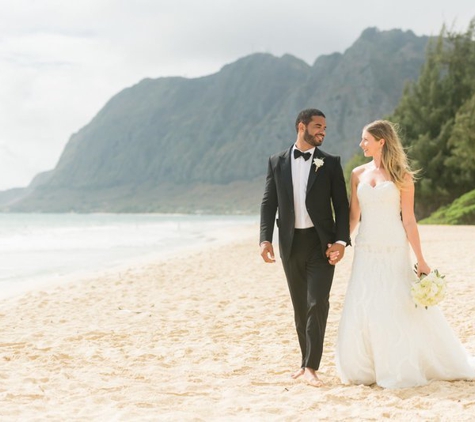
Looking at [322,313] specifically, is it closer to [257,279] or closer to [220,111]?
[257,279]

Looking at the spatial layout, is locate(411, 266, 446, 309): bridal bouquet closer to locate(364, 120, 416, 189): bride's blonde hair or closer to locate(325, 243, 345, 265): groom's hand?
locate(325, 243, 345, 265): groom's hand

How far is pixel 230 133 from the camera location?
7096 inches

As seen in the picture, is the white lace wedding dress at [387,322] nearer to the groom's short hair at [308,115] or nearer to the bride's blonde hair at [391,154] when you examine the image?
the bride's blonde hair at [391,154]

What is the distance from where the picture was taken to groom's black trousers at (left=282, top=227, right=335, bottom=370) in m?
4.73

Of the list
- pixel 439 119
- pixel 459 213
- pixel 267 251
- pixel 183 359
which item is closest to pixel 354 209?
pixel 267 251

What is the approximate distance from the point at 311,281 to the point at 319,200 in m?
0.64

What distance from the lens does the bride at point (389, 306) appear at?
4.58m

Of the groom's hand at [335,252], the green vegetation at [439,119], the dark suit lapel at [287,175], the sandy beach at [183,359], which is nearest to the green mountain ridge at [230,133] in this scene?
the green vegetation at [439,119]

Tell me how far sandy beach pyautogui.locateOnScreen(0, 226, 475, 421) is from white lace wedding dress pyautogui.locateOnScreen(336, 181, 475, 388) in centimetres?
14

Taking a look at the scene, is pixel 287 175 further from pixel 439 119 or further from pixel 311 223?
pixel 439 119

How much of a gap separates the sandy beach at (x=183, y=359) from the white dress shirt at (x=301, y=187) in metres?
1.30

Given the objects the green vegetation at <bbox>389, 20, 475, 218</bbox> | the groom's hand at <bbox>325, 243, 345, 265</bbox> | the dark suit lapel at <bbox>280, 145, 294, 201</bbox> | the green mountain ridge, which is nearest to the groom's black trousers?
the groom's hand at <bbox>325, 243, 345, 265</bbox>

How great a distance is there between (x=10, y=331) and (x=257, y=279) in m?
5.79

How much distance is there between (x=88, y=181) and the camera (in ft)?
618
